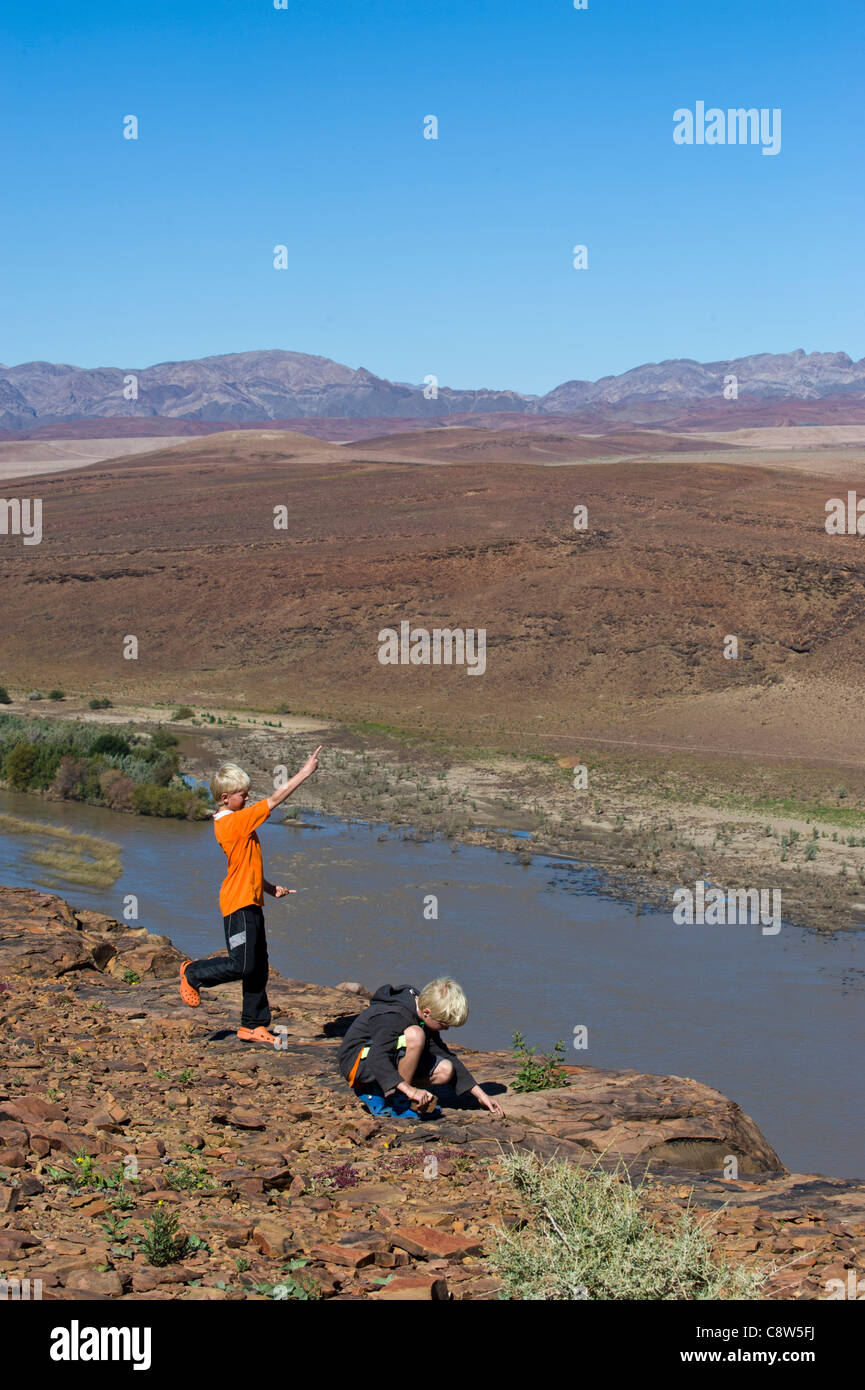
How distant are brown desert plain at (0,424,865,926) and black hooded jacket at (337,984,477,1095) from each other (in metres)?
13.6

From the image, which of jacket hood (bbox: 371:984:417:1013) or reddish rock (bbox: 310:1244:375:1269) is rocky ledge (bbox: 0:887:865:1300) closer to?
reddish rock (bbox: 310:1244:375:1269)

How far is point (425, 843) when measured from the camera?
81.5 ft

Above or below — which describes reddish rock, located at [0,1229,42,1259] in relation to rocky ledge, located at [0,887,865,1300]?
above

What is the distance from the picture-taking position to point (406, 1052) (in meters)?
7.31

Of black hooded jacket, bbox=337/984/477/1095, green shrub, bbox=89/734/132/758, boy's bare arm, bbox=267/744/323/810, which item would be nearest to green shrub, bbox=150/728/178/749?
green shrub, bbox=89/734/132/758

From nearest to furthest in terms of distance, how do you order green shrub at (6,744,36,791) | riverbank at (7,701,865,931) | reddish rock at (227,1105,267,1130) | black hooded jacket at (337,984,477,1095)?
reddish rock at (227,1105,267,1130)
black hooded jacket at (337,984,477,1095)
riverbank at (7,701,865,931)
green shrub at (6,744,36,791)

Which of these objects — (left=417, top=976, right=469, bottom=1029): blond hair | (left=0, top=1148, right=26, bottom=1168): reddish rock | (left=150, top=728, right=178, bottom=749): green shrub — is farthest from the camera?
(left=150, top=728, right=178, bottom=749): green shrub

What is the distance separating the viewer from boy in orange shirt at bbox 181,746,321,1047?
321 inches

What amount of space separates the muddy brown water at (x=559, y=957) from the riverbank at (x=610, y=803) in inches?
47.4

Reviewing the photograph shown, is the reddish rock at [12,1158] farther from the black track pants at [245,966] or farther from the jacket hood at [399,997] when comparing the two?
the black track pants at [245,966]

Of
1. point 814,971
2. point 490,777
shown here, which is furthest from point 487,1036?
point 490,777

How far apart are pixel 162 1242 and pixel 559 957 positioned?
13100 mm

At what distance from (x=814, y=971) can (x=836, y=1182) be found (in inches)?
432
